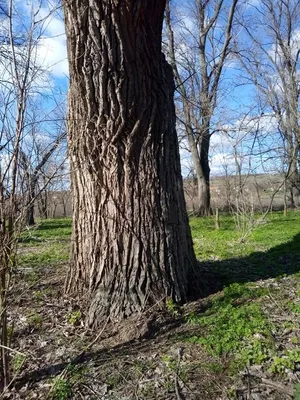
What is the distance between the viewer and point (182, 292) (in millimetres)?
3404

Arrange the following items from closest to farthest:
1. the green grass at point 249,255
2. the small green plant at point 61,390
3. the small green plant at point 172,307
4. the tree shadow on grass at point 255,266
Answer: the small green plant at point 61,390 → the small green plant at point 172,307 → the tree shadow on grass at point 255,266 → the green grass at point 249,255

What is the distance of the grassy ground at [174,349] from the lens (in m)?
2.40

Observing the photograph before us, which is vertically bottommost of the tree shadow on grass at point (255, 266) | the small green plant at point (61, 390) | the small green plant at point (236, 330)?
the small green plant at point (61, 390)

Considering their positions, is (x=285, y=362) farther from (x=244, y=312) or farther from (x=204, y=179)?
(x=204, y=179)

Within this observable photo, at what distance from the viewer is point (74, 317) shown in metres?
3.20

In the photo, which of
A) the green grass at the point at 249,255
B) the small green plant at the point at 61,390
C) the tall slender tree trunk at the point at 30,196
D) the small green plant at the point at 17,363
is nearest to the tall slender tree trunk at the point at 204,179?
the green grass at the point at 249,255

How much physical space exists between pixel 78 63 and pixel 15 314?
2302 mm

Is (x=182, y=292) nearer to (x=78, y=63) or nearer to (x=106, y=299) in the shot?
(x=106, y=299)

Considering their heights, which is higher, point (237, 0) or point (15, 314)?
point (237, 0)

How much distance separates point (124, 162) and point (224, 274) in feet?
6.09

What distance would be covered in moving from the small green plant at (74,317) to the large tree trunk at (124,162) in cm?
10

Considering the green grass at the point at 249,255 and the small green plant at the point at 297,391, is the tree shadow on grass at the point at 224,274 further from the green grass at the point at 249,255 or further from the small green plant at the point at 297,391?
the small green plant at the point at 297,391

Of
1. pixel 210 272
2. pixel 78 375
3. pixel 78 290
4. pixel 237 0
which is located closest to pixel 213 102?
pixel 237 0

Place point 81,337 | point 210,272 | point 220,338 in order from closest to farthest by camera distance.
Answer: point 220,338, point 81,337, point 210,272
